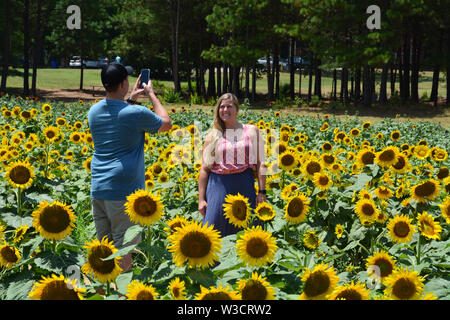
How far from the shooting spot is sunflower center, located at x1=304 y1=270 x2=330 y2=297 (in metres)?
1.89

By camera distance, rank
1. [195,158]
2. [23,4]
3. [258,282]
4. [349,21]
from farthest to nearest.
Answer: [23,4] < [349,21] < [195,158] < [258,282]

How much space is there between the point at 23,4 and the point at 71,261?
3229 centimetres

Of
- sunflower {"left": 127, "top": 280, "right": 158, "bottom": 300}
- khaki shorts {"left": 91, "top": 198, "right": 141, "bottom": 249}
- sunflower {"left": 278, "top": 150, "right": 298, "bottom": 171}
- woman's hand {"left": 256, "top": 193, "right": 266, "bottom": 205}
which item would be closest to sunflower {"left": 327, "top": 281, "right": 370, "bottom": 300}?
sunflower {"left": 127, "top": 280, "right": 158, "bottom": 300}

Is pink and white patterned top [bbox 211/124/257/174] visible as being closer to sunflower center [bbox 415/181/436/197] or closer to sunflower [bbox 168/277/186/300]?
sunflower center [bbox 415/181/436/197]

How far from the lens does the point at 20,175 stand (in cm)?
343

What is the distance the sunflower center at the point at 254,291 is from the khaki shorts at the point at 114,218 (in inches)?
68.8

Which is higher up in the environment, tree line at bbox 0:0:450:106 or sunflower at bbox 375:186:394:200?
tree line at bbox 0:0:450:106

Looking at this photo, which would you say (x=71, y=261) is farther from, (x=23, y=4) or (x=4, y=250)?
(x=23, y=4)

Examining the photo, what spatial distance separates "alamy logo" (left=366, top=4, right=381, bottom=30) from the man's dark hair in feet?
71.2

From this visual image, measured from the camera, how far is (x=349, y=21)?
958 inches

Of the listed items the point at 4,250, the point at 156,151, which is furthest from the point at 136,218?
the point at 156,151

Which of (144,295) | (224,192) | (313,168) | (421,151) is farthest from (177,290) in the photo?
(421,151)

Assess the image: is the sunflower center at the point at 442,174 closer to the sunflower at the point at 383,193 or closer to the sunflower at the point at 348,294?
the sunflower at the point at 383,193

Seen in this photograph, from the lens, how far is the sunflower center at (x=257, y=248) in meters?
2.11
